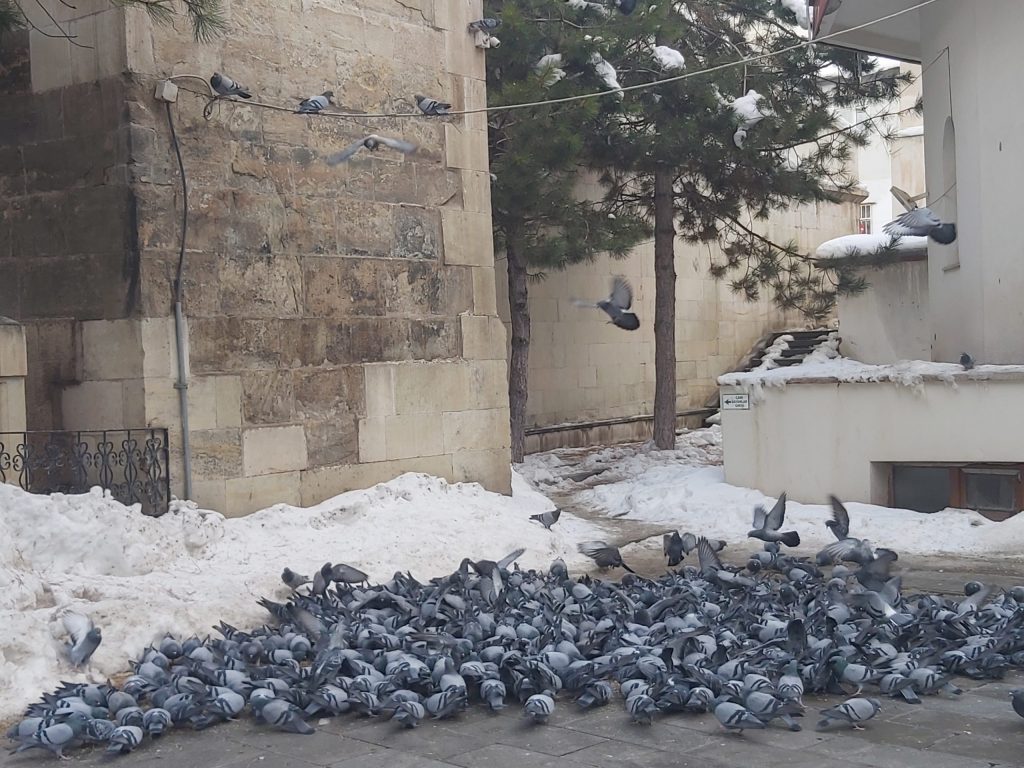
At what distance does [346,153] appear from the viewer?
401 inches

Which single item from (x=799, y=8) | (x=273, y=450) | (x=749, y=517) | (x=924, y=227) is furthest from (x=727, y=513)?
(x=799, y=8)

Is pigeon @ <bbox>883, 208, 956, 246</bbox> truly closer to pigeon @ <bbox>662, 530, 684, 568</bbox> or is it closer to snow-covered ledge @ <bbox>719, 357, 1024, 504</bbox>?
snow-covered ledge @ <bbox>719, 357, 1024, 504</bbox>

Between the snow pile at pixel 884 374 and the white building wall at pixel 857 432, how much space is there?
6 centimetres

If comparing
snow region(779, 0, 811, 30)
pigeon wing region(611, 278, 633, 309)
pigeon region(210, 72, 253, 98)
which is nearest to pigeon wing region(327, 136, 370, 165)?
pigeon region(210, 72, 253, 98)

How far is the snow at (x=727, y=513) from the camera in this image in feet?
33.5

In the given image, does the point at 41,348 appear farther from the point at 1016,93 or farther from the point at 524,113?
the point at 1016,93

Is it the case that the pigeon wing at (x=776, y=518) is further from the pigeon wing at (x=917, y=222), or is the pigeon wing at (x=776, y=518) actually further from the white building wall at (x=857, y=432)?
the pigeon wing at (x=917, y=222)

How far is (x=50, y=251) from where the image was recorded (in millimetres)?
9602

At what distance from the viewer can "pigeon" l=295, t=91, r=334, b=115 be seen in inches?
394

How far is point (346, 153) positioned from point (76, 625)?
5.00 meters

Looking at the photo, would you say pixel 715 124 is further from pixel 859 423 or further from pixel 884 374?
pixel 859 423

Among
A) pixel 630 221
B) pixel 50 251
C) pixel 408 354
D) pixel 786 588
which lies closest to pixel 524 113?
pixel 630 221

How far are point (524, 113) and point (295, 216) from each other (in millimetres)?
4636

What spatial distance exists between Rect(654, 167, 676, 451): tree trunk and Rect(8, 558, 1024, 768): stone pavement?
1131 centimetres
